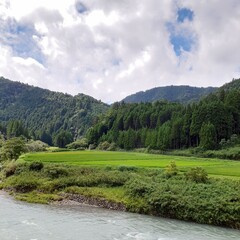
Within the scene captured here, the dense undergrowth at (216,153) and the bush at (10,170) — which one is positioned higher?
the dense undergrowth at (216,153)

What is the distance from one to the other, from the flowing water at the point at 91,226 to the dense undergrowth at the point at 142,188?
1.64 m

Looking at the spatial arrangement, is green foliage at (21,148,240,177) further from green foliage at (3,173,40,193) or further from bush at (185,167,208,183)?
green foliage at (3,173,40,193)

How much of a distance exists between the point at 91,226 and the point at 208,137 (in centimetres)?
7214

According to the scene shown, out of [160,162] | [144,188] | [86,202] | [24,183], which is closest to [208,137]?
[160,162]

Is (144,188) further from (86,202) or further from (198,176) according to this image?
(86,202)

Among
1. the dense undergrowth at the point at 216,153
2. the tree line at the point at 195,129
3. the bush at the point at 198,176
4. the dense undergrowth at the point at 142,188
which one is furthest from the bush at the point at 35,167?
the tree line at the point at 195,129

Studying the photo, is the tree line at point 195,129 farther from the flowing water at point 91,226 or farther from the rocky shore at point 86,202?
the flowing water at point 91,226

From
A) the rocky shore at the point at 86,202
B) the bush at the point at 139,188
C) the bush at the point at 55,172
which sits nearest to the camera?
the rocky shore at the point at 86,202

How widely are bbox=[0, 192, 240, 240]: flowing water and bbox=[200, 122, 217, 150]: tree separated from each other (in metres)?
64.1

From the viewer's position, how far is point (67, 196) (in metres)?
44.6

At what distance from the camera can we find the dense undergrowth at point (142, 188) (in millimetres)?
35159

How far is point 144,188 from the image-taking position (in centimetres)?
4091

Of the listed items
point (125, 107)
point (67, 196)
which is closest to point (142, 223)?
point (67, 196)

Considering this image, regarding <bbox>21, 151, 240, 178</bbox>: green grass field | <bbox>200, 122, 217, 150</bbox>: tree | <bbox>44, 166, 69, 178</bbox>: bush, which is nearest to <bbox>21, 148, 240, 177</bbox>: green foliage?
<bbox>21, 151, 240, 178</bbox>: green grass field
